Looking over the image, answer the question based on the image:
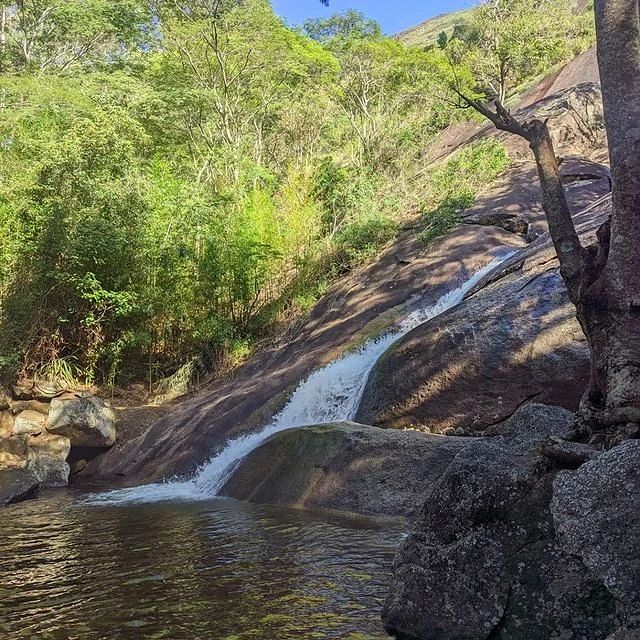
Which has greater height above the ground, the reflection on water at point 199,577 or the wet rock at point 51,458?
the wet rock at point 51,458

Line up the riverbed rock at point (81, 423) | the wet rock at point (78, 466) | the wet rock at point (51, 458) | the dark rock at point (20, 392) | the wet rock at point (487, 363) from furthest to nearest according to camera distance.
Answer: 1. the dark rock at point (20, 392)
2. the riverbed rock at point (81, 423)
3. the wet rock at point (78, 466)
4. the wet rock at point (51, 458)
5. the wet rock at point (487, 363)

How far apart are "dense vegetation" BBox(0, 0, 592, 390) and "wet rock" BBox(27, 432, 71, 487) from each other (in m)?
1.96

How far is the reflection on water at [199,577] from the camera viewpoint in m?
4.11

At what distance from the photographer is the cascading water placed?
33.4ft

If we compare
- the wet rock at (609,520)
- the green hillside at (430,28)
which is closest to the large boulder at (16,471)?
the wet rock at (609,520)

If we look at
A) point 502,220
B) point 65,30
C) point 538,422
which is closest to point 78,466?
point 538,422

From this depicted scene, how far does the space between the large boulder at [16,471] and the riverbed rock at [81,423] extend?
69 centimetres

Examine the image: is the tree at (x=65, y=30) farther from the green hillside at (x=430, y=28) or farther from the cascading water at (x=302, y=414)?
the green hillside at (x=430, y=28)

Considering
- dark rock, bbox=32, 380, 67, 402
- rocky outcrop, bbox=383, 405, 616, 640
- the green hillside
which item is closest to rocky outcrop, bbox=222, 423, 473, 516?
rocky outcrop, bbox=383, 405, 616, 640

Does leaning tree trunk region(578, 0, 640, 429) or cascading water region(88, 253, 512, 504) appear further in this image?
cascading water region(88, 253, 512, 504)

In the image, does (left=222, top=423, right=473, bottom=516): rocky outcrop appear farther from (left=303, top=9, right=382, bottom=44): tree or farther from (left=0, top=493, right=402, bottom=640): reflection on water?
(left=303, top=9, right=382, bottom=44): tree

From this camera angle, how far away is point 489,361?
902cm

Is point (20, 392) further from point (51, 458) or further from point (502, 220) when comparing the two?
point (502, 220)

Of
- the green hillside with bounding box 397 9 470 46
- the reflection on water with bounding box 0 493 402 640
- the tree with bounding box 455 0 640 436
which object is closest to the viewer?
the reflection on water with bounding box 0 493 402 640
